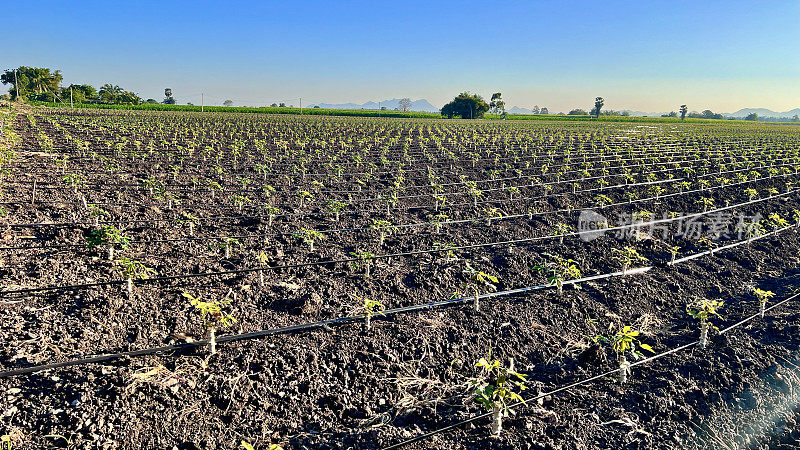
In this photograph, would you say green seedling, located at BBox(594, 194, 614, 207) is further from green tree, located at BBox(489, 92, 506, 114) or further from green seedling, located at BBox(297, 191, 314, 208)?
green tree, located at BBox(489, 92, 506, 114)

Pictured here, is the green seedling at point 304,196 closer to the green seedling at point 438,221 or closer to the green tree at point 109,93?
the green seedling at point 438,221

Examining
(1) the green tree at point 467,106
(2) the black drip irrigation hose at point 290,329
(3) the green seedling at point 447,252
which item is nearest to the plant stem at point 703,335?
(2) the black drip irrigation hose at point 290,329

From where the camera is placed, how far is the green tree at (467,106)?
71.6 metres

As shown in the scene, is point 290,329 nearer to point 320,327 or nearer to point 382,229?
point 320,327

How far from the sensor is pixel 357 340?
184 inches

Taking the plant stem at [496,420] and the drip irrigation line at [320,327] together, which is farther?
the drip irrigation line at [320,327]

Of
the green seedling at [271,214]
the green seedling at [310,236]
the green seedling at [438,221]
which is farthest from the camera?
the green seedling at [438,221]

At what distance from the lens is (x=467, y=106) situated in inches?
2840

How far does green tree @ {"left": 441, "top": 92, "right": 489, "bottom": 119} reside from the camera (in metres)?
71.6

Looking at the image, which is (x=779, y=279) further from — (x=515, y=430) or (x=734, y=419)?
(x=515, y=430)

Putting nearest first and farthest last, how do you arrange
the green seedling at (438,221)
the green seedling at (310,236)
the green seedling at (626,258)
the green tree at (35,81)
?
1. the green seedling at (626,258)
2. the green seedling at (310,236)
3. the green seedling at (438,221)
4. the green tree at (35,81)

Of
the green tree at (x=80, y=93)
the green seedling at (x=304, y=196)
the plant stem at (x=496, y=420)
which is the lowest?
the plant stem at (x=496, y=420)

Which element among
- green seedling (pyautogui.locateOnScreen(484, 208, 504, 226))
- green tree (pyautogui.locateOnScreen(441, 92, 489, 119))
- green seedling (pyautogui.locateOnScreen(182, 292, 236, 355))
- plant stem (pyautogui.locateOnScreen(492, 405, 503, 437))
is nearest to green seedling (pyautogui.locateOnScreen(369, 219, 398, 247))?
green seedling (pyautogui.locateOnScreen(484, 208, 504, 226))

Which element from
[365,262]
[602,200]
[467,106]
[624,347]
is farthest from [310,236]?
[467,106]
